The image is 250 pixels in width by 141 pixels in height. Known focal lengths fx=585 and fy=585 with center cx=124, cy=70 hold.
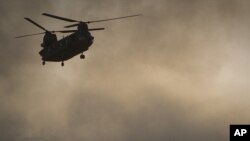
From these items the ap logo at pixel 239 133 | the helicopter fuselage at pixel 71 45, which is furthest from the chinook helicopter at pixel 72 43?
the ap logo at pixel 239 133

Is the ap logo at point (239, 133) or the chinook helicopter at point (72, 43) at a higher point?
the chinook helicopter at point (72, 43)

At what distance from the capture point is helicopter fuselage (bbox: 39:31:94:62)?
12725 cm

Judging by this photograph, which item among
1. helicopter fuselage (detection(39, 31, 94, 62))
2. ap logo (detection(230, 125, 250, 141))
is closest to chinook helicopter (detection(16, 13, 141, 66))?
helicopter fuselage (detection(39, 31, 94, 62))

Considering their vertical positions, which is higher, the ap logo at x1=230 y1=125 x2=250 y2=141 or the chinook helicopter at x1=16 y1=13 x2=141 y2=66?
the chinook helicopter at x1=16 y1=13 x2=141 y2=66

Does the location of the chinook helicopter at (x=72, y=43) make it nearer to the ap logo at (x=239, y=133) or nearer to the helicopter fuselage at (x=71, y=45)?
the helicopter fuselage at (x=71, y=45)

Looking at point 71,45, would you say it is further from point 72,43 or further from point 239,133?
point 239,133

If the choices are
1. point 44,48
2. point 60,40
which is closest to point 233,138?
point 60,40

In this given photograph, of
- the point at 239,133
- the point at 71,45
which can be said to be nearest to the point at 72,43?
the point at 71,45

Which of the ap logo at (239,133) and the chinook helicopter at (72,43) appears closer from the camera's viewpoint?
the ap logo at (239,133)

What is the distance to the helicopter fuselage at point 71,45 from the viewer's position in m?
127

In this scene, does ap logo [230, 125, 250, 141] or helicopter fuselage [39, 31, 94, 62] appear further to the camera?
helicopter fuselage [39, 31, 94, 62]

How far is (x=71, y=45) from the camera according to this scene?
12800 cm

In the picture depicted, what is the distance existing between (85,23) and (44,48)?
17.0 metres

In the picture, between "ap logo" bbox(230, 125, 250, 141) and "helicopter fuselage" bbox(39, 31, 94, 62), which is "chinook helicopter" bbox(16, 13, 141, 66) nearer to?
"helicopter fuselage" bbox(39, 31, 94, 62)
